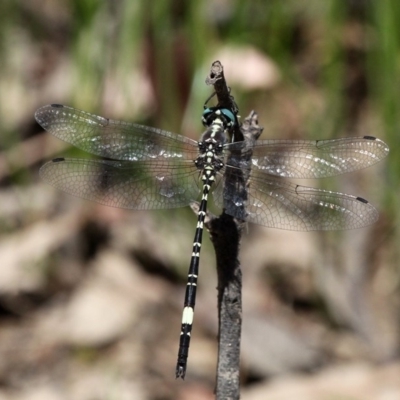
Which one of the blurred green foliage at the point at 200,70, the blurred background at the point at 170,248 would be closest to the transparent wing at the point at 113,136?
the blurred background at the point at 170,248

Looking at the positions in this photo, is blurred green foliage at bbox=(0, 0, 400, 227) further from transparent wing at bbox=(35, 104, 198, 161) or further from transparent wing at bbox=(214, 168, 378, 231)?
transparent wing at bbox=(214, 168, 378, 231)

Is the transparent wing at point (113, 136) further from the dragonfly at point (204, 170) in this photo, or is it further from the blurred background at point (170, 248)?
the blurred background at point (170, 248)

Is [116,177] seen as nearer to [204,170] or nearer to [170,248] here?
[204,170]

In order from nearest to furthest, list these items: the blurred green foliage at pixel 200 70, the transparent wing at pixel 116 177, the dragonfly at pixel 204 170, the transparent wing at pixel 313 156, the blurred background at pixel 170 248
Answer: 1. the dragonfly at pixel 204 170
2. the transparent wing at pixel 313 156
3. the transparent wing at pixel 116 177
4. the blurred background at pixel 170 248
5. the blurred green foliage at pixel 200 70

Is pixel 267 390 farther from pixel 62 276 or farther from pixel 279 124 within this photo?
pixel 279 124

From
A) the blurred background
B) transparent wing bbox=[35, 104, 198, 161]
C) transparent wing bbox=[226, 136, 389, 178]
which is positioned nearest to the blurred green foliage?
the blurred background

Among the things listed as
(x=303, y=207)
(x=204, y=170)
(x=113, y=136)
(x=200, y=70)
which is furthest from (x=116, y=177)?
(x=200, y=70)

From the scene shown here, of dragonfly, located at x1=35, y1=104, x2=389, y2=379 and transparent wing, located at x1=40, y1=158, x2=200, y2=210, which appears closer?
dragonfly, located at x1=35, y1=104, x2=389, y2=379
